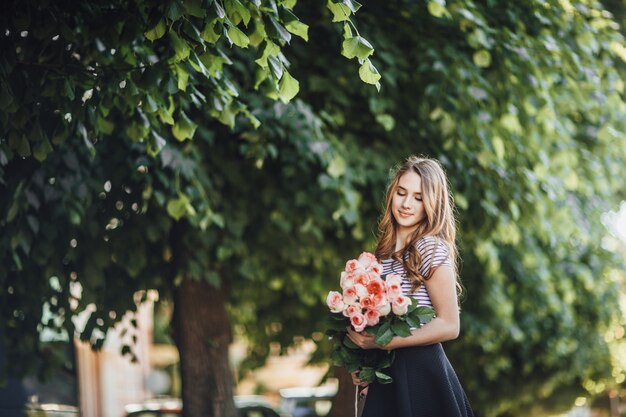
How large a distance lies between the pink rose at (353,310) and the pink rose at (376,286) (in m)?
0.09

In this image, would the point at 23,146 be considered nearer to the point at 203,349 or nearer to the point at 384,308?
the point at 384,308

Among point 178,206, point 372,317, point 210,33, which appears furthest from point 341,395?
point 210,33

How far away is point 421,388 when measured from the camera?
4.64 m

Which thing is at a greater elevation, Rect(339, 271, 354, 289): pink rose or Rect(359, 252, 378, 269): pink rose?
Rect(359, 252, 378, 269): pink rose

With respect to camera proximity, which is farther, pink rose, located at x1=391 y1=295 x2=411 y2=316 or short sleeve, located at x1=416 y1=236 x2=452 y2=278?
short sleeve, located at x1=416 y1=236 x2=452 y2=278

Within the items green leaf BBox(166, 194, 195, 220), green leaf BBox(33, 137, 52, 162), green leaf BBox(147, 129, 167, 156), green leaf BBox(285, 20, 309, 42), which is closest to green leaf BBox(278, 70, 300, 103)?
green leaf BBox(285, 20, 309, 42)

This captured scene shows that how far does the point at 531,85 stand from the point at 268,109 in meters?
2.02

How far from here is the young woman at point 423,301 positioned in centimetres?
461

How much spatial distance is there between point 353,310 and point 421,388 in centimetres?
46

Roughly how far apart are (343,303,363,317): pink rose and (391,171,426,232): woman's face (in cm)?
47

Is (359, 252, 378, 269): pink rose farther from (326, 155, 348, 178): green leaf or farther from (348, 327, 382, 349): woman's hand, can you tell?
(326, 155, 348, 178): green leaf

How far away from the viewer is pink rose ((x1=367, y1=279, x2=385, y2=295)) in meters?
4.60

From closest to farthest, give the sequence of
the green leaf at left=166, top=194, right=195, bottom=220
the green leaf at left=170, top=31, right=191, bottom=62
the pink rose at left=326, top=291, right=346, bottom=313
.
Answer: the pink rose at left=326, top=291, right=346, bottom=313
the green leaf at left=170, top=31, right=191, bottom=62
the green leaf at left=166, top=194, right=195, bottom=220

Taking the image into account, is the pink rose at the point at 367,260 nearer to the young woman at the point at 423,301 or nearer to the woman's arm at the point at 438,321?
the young woman at the point at 423,301
